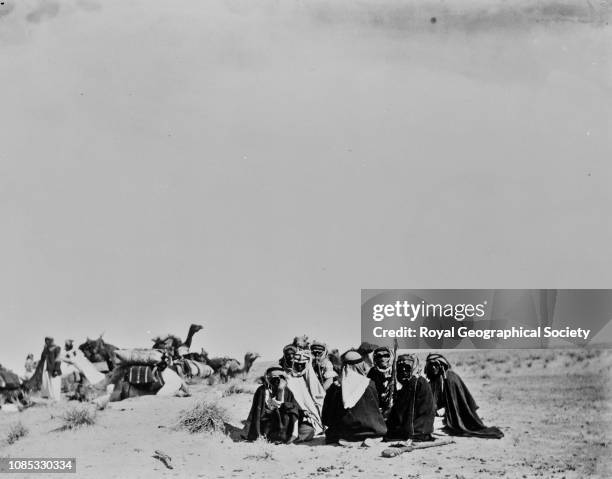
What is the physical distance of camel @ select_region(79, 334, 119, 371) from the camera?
7.43m

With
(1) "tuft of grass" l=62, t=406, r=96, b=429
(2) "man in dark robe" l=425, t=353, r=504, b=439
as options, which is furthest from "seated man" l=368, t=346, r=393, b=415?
(1) "tuft of grass" l=62, t=406, r=96, b=429

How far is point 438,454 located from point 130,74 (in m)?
3.59

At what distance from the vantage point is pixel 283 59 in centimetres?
761

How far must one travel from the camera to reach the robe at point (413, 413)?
24.5 feet

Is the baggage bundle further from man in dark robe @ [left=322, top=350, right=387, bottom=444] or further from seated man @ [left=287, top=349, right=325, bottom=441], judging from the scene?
man in dark robe @ [left=322, top=350, right=387, bottom=444]

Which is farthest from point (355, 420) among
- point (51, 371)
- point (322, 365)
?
point (51, 371)

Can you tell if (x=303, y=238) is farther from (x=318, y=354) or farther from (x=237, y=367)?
(x=237, y=367)

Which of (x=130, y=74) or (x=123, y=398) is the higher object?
(x=130, y=74)

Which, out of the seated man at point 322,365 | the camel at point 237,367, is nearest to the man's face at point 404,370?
the seated man at point 322,365

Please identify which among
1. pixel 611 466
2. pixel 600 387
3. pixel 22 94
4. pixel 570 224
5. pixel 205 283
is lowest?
pixel 611 466

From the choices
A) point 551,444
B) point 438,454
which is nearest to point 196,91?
point 438,454

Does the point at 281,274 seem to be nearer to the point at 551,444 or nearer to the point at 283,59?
the point at 283,59

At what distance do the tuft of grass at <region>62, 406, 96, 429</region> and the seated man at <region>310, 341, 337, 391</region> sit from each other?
1.66m

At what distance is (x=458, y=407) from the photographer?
24.5ft
